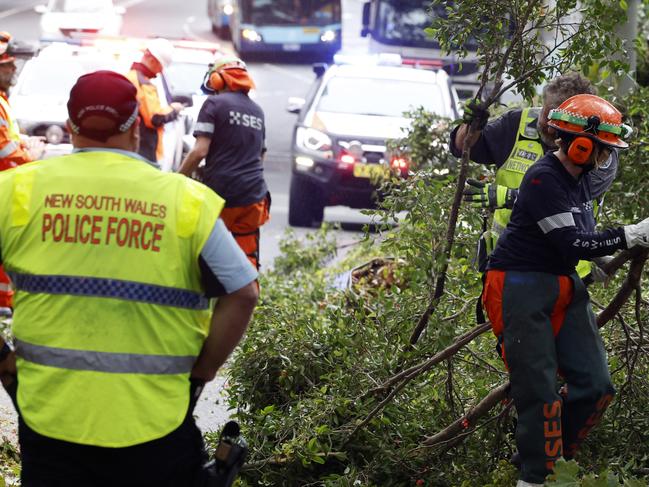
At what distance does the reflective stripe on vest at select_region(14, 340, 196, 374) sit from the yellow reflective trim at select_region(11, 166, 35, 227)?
33 centimetres

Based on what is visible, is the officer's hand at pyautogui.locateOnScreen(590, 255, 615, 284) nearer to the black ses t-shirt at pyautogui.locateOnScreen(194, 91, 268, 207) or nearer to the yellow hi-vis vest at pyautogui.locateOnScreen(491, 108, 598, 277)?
the yellow hi-vis vest at pyautogui.locateOnScreen(491, 108, 598, 277)

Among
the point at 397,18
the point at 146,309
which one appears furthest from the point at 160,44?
the point at 397,18

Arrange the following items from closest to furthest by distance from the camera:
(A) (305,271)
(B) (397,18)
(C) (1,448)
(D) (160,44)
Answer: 1. (C) (1,448)
2. (A) (305,271)
3. (D) (160,44)
4. (B) (397,18)

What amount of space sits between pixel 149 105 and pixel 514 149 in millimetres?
5274

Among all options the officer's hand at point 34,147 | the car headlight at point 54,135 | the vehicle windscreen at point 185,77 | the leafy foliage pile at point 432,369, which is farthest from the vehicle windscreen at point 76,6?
the leafy foliage pile at point 432,369

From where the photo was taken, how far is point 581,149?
440 centimetres

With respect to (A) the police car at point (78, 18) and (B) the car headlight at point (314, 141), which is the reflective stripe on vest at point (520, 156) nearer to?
(B) the car headlight at point (314, 141)

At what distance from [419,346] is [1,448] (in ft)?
6.42

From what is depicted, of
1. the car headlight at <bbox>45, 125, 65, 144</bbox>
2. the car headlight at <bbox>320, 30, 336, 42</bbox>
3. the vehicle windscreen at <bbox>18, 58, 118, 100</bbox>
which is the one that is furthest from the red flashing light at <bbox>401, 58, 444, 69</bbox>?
the car headlight at <bbox>320, 30, 336, 42</bbox>

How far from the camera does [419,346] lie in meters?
5.32

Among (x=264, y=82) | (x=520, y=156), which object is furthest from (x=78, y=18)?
(x=520, y=156)

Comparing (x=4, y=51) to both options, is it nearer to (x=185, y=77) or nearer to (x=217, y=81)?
(x=217, y=81)

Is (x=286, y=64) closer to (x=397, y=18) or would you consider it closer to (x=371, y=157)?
(x=397, y=18)

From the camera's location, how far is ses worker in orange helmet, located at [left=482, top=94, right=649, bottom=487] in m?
4.41
